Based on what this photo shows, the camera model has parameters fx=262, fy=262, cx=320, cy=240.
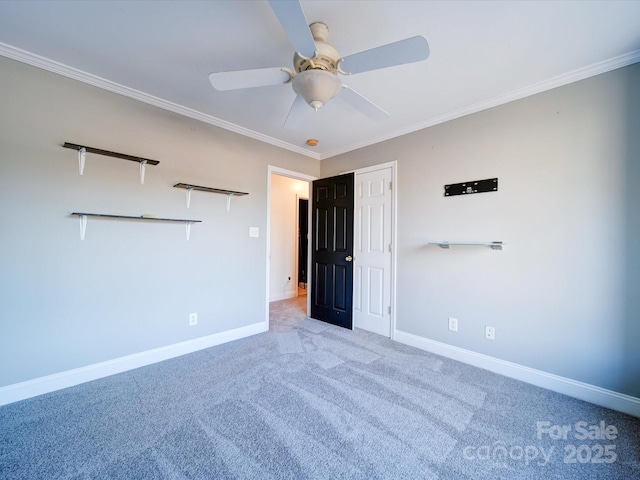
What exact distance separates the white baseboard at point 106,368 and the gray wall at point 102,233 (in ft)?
0.17

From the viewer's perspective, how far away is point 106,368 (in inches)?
87.6

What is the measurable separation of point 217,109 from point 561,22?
2.71 m

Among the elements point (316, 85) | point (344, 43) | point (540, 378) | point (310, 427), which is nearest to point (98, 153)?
point (316, 85)

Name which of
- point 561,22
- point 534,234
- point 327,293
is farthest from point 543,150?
point 327,293

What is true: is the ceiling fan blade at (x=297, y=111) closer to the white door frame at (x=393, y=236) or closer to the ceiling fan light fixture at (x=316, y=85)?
the ceiling fan light fixture at (x=316, y=85)

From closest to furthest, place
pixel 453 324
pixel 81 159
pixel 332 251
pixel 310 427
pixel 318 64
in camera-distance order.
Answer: pixel 318 64 → pixel 310 427 → pixel 81 159 → pixel 453 324 → pixel 332 251

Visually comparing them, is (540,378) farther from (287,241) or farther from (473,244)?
(287,241)

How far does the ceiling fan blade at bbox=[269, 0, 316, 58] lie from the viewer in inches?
42.8

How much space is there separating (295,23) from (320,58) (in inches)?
12.7

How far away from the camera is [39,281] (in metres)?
1.97

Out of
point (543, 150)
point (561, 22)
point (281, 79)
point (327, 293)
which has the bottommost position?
point (327, 293)

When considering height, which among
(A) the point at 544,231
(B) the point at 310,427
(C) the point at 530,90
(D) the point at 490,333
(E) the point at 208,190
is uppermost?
(C) the point at 530,90

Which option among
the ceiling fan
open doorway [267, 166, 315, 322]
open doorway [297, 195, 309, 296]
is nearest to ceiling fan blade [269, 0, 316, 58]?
the ceiling fan

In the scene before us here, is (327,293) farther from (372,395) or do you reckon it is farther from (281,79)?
(281,79)
